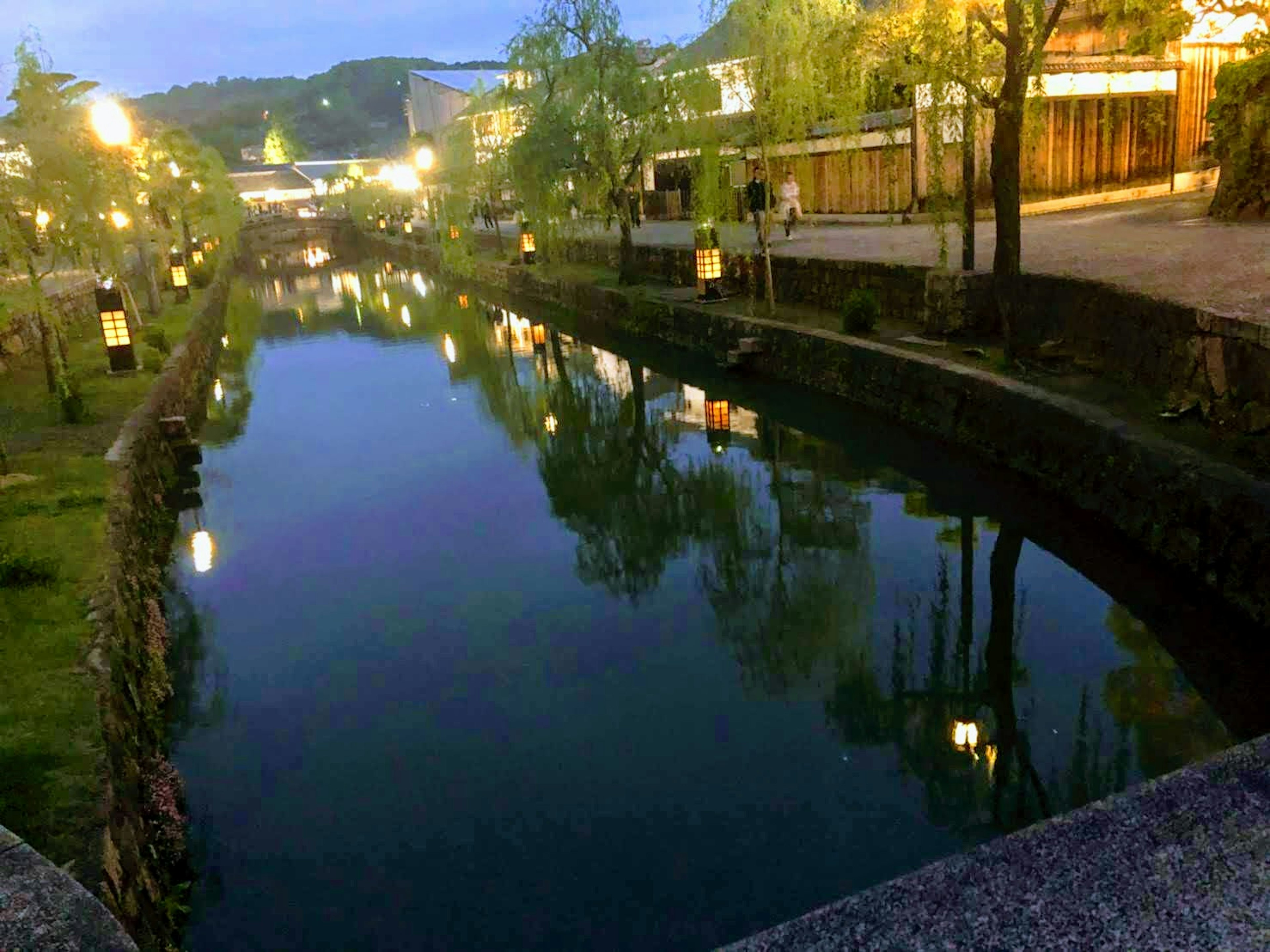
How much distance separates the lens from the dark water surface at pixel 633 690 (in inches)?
185

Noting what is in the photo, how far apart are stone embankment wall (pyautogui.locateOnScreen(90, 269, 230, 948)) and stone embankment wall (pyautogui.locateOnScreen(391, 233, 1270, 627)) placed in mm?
6726

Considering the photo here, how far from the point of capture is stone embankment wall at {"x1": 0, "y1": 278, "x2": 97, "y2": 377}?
15.9m

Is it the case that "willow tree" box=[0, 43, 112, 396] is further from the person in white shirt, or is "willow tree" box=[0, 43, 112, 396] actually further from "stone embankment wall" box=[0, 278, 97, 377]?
the person in white shirt

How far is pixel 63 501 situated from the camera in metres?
8.27

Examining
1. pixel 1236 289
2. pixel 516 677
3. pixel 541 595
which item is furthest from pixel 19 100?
pixel 1236 289

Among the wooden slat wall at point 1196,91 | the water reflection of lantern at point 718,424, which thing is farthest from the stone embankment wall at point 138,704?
the wooden slat wall at point 1196,91

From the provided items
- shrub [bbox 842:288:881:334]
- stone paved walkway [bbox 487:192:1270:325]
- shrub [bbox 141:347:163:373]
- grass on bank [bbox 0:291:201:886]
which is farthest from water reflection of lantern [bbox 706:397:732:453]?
shrub [bbox 141:347:163:373]

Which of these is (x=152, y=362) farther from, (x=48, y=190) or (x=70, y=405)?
(x=70, y=405)

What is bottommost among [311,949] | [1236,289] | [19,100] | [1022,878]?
[311,949]

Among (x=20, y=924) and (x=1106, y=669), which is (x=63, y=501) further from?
(x=1106, y=669)

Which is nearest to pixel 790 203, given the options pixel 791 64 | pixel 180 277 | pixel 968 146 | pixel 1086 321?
pixel 791 64

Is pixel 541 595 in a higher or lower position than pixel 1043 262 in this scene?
lower

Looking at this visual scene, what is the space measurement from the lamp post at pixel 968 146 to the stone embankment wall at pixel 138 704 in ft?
31.3

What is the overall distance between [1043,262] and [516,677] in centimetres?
916
